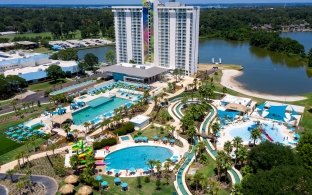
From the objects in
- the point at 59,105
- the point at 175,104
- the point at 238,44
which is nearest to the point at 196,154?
the point at 175,104

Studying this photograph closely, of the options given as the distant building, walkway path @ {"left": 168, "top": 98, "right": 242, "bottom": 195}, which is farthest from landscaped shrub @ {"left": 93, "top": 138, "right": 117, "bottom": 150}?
the distant building

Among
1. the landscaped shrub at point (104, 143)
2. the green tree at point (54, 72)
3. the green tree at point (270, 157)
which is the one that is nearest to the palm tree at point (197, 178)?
the green tree at point (270, 157)

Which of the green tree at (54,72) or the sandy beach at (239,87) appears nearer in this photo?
the sandy beach at (239,87)

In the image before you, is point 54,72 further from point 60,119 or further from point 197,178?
point 197,178

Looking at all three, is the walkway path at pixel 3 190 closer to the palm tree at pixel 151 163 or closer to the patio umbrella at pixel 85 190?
the patio umbrella at pixel 85 190

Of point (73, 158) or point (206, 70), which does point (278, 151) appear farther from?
point (206, 70)

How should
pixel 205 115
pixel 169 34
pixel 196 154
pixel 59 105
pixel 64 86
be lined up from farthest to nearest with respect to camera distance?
pixel 169 34 → pixel 64 86 → pixel 59 105 → pixel 205 115 → pixel 196 154

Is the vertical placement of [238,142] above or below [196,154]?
above
